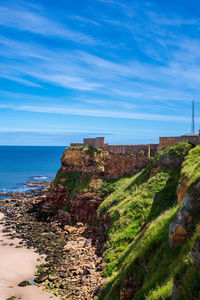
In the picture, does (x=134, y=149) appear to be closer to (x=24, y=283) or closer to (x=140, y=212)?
(x=140, y=212)

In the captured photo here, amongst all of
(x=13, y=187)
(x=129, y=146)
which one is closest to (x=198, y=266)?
(x=129, y=146)

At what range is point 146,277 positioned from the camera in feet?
33.5

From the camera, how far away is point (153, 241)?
11.6 meters

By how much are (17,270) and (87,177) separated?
20.0 meters

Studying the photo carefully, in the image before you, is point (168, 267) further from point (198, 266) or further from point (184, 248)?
point (198, 266)

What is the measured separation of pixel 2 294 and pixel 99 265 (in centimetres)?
939

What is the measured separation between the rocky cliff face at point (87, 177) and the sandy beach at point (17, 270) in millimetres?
10535

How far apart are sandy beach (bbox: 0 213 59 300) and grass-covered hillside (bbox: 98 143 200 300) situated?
25.3 feet

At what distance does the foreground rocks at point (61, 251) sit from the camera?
2128cm

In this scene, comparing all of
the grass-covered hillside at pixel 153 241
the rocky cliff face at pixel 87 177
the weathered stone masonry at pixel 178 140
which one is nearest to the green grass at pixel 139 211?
the grass-covered hillside at pixel 153 241

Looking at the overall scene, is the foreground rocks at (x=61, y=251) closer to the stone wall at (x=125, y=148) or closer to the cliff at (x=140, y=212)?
the cliff at (x=140, y=212)

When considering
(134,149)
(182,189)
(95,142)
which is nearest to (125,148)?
(134,149)

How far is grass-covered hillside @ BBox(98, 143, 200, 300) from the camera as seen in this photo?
7.35 m

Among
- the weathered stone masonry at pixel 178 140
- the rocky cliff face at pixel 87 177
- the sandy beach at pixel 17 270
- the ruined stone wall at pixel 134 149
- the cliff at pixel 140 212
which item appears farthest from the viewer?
the rocky cliff face at pixel 87 177
